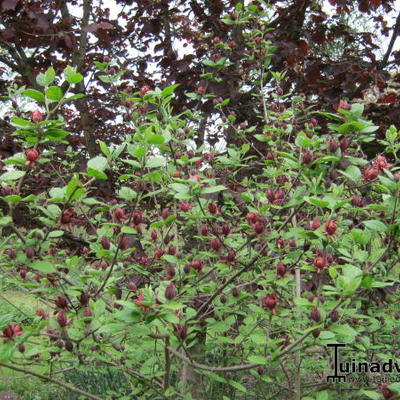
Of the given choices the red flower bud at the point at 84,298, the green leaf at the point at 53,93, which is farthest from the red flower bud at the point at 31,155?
the red flower bud at the point at 84,298

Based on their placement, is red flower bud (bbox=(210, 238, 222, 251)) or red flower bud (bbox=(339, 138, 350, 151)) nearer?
red flower bud (bbox=(339, 138, 350, 151))

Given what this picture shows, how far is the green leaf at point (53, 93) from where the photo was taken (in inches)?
49.2

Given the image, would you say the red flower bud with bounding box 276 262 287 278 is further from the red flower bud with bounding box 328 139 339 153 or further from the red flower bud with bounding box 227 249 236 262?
the red flower bud with bounding box 328 139 339 153

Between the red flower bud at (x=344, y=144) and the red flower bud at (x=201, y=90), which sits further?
the red flower bud at (x=201, y=90)

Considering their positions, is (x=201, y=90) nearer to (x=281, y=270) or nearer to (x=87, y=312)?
(x=281, y=270)

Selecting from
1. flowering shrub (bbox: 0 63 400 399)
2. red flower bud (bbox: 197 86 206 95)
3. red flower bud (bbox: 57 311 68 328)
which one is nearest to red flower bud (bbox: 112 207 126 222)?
flowering shrub (bbox: 0 63 400 399)

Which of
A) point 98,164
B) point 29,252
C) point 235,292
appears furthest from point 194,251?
point 98,164

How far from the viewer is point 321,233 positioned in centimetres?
138

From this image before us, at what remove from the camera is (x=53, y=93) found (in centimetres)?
127

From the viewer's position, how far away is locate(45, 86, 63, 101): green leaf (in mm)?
1249

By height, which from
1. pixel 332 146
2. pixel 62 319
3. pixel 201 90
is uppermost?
pixel 201 90

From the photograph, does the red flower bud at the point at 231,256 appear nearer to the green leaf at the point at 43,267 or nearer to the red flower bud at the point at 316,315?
the red flower bud at the point at 316,315

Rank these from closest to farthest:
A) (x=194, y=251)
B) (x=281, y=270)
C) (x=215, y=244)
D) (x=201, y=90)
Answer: (x=281, y=270) → (x=215, y=244) → (x=194, y=251) → (x=201, y=90)

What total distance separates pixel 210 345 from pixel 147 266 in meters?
0.55
